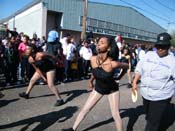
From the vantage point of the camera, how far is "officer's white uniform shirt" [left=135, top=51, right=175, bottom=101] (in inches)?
173

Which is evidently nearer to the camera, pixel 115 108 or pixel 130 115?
pixel 115 108

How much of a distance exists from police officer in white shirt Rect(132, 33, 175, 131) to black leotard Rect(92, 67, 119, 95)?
653mm

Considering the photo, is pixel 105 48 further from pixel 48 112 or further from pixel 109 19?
pixel 109 19

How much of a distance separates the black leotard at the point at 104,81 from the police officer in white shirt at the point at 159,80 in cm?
65

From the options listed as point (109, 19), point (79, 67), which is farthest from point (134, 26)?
point (79, 67)

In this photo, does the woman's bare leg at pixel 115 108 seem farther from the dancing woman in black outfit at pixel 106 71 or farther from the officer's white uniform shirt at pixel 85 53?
the officer's white uniform shirt at pixel 85 53

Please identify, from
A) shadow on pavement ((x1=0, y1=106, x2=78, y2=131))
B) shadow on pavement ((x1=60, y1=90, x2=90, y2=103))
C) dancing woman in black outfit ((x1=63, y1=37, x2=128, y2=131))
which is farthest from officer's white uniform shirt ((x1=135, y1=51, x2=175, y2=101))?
shadow on pavement ((x1=60, y1=90, x2=90, y2=103))

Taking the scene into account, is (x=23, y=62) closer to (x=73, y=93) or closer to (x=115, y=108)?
(x=73, y=93)

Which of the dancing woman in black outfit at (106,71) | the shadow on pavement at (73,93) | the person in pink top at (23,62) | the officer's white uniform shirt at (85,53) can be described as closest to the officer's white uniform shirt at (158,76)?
the dancing woman in black outfit at (106,71)

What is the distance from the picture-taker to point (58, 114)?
672cm

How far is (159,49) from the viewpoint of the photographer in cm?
443

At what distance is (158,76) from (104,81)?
933mm

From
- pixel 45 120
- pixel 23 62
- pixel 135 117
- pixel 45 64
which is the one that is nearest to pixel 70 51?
pixel 23 62

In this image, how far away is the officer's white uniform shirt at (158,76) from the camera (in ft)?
14.4
